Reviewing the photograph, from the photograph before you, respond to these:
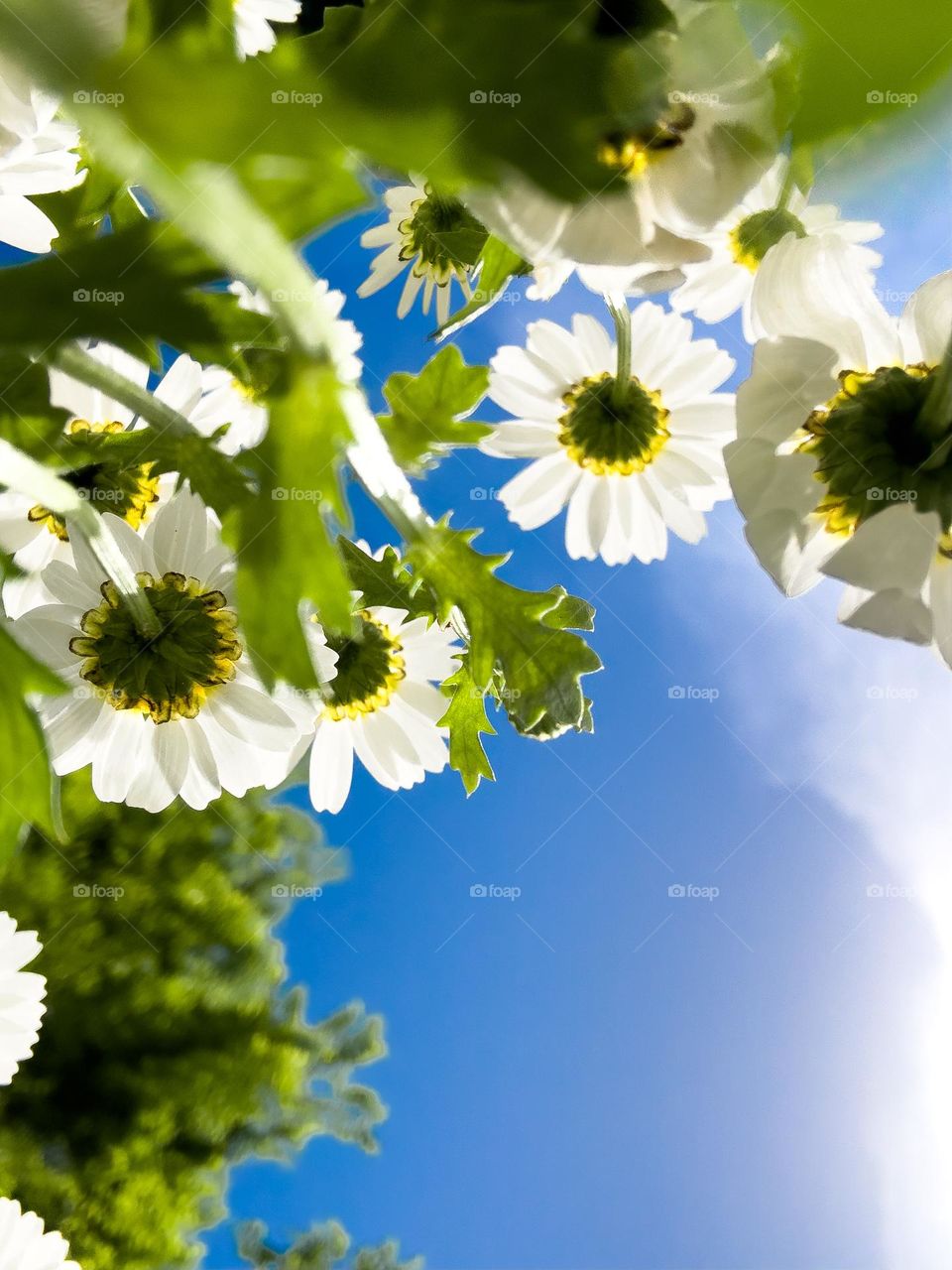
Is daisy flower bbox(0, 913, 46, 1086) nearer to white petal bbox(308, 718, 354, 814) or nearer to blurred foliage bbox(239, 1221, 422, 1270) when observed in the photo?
white petal bbox(308, 718, 354, 814)

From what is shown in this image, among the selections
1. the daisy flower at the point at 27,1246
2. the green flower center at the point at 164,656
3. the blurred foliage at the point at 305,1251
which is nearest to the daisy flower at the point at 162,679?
the green flower center at the point at 164,656

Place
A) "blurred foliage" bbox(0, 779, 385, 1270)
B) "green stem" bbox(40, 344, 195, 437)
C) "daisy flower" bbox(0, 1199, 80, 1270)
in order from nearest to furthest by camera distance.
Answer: "green stem" bbox(40, 344, 195, 437) < "daisy flower" bbox(0, 1199, 80, 1270) < "blurred foliage" bbox(0, 779, 385, 1270)

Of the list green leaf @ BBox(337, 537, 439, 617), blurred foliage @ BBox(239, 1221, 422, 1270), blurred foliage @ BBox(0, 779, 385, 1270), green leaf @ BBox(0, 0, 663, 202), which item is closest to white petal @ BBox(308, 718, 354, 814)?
green leaf @ BBox(337, 537, 439, 617)

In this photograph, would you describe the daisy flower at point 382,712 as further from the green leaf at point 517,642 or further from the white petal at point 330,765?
the green leaf at point 517,642

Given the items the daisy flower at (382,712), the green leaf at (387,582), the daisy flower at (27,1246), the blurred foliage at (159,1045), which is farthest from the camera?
the blurred foliage at (159,1045)

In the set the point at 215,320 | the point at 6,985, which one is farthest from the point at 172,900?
the point at 215,320

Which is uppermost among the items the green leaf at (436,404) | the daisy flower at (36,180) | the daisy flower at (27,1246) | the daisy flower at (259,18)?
the green leaf at (436,404)
